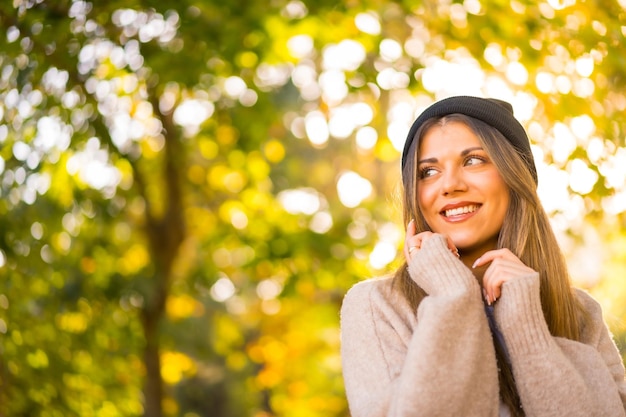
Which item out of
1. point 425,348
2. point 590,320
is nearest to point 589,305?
point 590,320

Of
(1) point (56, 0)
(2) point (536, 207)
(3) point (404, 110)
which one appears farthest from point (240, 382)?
(2) point (536, 207)

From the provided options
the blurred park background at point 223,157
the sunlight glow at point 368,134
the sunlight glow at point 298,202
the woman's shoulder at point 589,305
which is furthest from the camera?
the sunlight glow at point 298,202

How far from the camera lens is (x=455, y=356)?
103 inches

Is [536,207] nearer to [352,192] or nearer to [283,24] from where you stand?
[283,24]

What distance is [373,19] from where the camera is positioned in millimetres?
5984

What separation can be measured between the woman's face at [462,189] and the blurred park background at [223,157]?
50 centimetres

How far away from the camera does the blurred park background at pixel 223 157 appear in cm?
533

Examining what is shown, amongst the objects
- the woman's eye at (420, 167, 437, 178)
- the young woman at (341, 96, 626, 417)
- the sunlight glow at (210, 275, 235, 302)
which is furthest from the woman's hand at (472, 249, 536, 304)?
the sunlight glow at (210, 275, 235, 302)

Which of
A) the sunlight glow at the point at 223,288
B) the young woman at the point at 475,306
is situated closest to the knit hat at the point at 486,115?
the young woman at the point at 475,306

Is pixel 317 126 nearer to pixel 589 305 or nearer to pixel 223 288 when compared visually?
pixel 223 288

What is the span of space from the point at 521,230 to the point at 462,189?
26cm

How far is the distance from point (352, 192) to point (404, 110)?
3.43 meters

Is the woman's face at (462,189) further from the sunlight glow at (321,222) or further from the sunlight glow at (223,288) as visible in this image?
the sunlight glow at (223,288)

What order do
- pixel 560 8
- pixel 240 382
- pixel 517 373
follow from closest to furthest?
pixel 517 373
pixel 560 8
pixel 240 382
